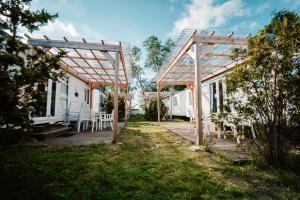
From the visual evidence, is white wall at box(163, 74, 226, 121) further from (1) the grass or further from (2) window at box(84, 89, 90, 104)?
(2) window at box(84, 89, 90, 104)

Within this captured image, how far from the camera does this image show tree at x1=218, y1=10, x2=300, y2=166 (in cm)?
288

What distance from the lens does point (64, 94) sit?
29.9ft

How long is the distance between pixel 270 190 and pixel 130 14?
8.73 m

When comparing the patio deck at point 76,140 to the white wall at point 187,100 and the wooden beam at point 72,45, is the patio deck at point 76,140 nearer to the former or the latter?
the wooden beam at point 72,45

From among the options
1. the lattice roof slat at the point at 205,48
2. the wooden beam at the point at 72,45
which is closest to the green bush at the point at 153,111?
the lattice roof slat at the point at 205,48

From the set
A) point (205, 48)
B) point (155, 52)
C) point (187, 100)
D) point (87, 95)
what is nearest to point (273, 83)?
point (205, 48)

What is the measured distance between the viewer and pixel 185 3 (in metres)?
8.67

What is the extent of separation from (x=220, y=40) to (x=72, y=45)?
4.38m

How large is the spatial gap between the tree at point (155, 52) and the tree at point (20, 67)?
29.6 meters

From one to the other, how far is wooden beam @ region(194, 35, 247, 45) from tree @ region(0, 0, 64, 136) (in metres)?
3.65

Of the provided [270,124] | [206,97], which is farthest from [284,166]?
[206,97]

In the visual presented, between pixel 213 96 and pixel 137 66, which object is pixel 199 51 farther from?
pixel 137 66

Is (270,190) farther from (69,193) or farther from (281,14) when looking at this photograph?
(281,14)

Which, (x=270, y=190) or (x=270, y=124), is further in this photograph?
(x=270, y=124)
